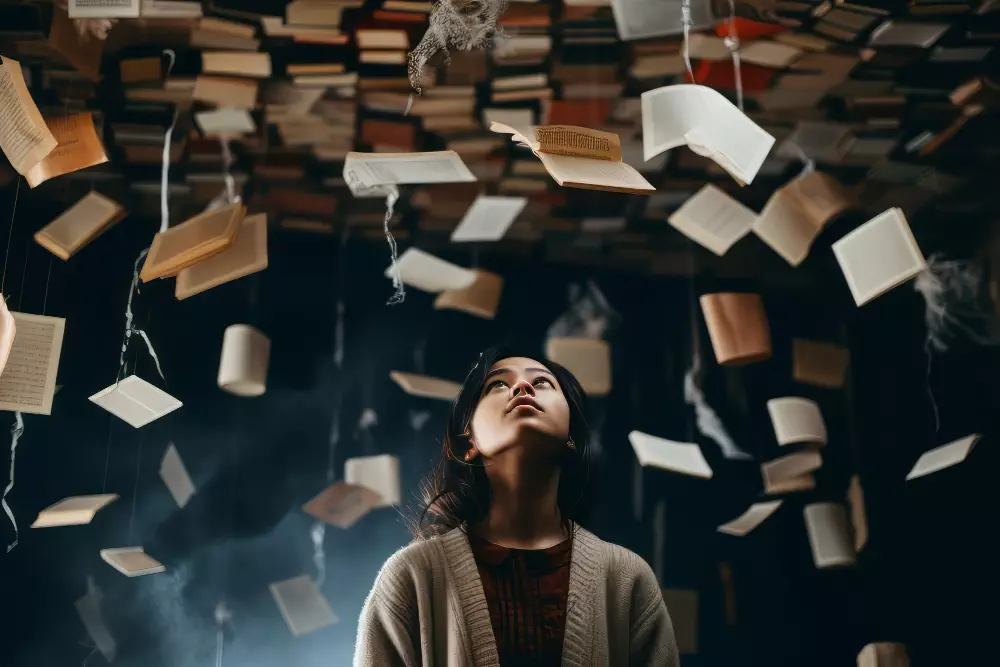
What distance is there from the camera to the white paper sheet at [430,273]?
1775 millimetres

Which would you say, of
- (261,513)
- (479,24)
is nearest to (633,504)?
(261,513)

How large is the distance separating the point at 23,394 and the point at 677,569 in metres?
1.28

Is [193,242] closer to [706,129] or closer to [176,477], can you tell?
[176,477]

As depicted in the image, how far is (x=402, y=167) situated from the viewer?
1.48 meters

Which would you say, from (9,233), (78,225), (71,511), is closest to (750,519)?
(71,511)

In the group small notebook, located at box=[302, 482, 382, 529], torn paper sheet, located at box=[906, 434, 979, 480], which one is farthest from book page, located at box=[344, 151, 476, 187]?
torn paper sheet, located at box=[906, 434, 979, 480]

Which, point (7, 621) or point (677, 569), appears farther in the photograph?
point (677, 569)

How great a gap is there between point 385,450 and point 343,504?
0.15 meters

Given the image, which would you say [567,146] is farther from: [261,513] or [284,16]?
[261,513]

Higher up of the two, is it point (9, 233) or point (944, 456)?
point (9, 233)

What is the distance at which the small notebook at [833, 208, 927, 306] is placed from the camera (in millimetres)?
1524

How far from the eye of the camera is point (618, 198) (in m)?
1.88

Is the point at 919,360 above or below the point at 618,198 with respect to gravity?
below

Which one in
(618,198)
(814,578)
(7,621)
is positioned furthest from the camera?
(618,198)
